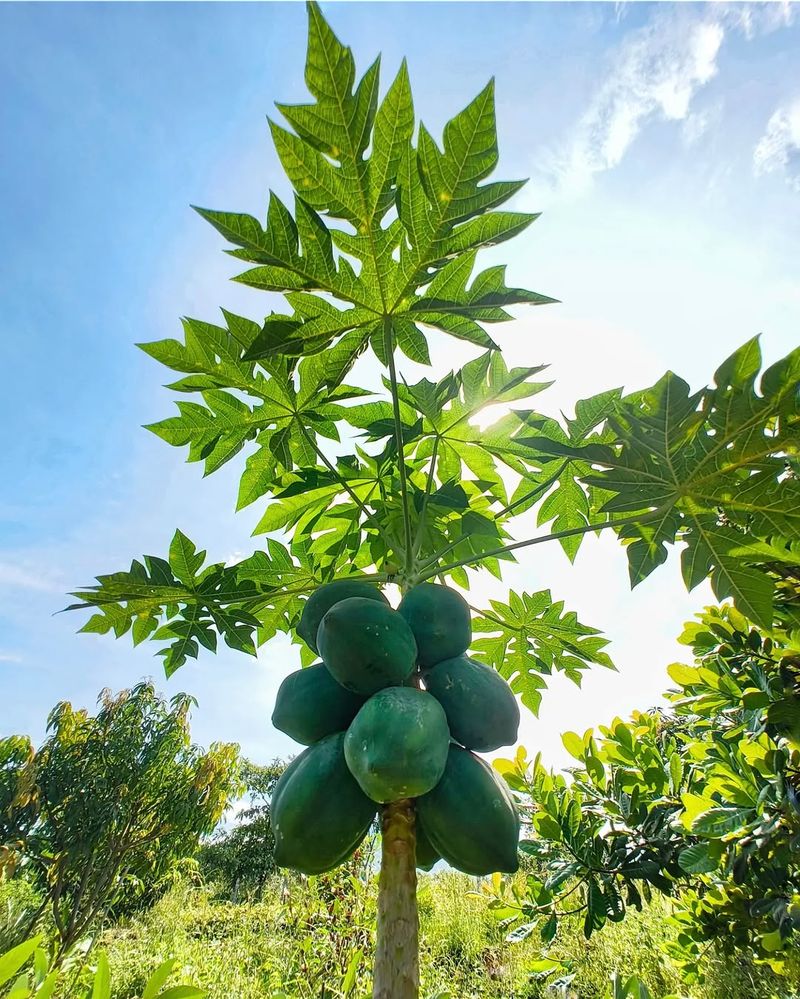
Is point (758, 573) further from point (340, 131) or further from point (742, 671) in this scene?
point (340, 131)

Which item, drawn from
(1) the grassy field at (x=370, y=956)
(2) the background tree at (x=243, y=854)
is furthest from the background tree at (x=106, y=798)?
(2) the background tree at (x=243, y=854)

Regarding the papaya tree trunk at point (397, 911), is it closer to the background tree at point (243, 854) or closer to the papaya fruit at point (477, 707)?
the papaya fruit at point (477, 707)

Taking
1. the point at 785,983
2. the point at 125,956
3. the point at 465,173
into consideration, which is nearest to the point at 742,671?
the point at 465,173

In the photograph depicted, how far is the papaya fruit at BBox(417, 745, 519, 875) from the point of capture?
0.93 metres

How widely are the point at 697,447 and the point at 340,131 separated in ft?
3.60

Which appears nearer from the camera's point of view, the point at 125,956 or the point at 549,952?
the point at 549,952

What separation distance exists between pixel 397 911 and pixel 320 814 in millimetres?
196

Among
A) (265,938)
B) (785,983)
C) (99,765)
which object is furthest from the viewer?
(99,765)

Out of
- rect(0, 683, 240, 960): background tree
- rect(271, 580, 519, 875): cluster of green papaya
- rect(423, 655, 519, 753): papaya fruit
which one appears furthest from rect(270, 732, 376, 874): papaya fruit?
rect(0, 683, 240, 960): background tree

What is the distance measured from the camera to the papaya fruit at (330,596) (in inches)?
48.7

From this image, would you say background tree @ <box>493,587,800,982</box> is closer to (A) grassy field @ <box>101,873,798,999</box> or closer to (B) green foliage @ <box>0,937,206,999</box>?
(A) grassy field @ <box>101,873,798,999</box>

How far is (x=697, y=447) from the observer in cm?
133

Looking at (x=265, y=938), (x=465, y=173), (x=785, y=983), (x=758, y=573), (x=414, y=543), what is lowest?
(x=785, y=983)

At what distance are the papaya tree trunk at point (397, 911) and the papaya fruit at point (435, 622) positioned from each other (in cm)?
31
